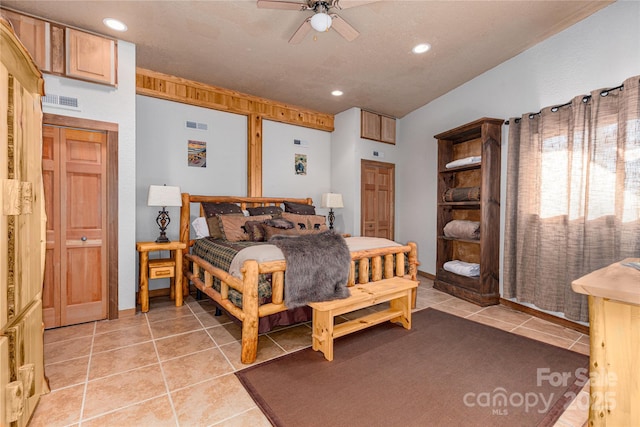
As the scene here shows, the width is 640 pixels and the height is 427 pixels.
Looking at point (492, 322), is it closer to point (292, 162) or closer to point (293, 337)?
point (293, 337)

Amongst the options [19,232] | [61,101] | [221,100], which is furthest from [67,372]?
[221,100]

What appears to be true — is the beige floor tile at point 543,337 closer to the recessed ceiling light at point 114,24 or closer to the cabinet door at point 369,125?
the cabinet door at point 369,125

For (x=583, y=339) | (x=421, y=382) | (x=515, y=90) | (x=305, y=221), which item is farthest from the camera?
(x=305, y=221)

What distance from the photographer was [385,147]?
536 cm

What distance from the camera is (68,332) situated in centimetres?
268

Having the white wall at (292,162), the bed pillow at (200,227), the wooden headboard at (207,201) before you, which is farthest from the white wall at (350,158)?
the bed pillow at (200,227)

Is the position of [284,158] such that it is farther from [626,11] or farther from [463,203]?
[626,11]

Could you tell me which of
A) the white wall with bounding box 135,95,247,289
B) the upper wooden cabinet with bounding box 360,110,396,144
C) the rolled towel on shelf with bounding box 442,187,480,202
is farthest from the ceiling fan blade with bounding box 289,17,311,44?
the rolled towel on shelf with bounding box 442,187,480,202

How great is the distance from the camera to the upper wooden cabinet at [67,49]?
2557 mm

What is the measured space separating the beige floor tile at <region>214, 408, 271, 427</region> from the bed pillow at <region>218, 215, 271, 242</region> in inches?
80.7

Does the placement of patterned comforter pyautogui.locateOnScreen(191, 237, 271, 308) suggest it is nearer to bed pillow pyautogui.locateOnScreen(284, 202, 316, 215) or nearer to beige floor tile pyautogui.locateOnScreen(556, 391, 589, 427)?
bed pillow pyautogui.locateOnScreen(284, 202, 316, 215)

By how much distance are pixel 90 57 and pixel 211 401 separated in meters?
3.26

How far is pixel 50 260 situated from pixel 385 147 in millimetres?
4899

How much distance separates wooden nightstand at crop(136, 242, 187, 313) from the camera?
10.4ft
